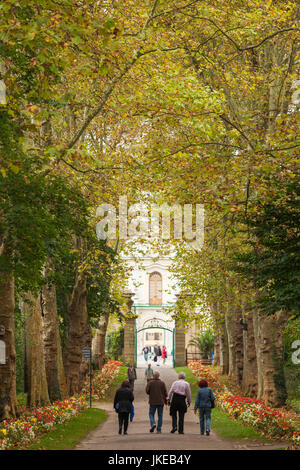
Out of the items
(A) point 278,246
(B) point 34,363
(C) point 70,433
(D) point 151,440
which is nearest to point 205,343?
(B) point 34,363

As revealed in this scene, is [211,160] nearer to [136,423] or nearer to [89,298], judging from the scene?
[136,423]

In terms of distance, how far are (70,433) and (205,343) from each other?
35.5m

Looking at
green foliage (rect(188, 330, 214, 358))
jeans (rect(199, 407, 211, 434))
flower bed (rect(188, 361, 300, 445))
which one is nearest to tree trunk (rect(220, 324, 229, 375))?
green foliage (rect(188, 330, 214, 358))

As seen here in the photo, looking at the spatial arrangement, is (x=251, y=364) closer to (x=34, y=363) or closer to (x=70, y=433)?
(x=34, y=363)

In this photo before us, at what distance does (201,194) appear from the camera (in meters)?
15.4

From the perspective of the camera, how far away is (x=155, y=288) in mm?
67625

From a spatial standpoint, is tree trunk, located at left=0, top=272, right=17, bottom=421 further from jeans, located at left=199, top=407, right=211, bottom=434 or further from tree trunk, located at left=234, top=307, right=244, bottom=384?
tree trunk, located at left=234, top=307, right=244, bottom=384

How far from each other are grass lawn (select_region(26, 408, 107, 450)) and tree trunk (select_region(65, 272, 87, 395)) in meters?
3.61

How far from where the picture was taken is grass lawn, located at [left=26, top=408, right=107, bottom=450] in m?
13.1

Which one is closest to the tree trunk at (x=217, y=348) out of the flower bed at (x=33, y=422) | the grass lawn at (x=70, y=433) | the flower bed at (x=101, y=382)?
the flower bed at (x=101, y=382)

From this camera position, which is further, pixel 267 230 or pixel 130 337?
pixel 130 337

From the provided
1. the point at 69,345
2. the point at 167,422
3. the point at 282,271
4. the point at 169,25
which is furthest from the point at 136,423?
the point at 169,25

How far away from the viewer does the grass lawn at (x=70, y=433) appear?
43.1 feet

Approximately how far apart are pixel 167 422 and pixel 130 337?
27.1m
